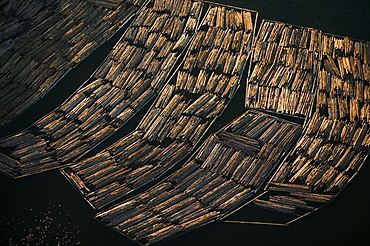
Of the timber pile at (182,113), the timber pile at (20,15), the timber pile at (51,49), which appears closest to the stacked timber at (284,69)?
the timber pile at (182,113)

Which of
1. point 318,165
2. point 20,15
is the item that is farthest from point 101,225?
point 20,15

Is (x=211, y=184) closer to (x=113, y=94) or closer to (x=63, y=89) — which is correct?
(x=113, y=94)

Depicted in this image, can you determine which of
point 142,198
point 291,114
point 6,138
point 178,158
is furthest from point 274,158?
point 6,138

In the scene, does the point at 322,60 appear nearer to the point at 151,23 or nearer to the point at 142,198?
the point at 151,23

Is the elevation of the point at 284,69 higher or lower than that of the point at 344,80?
lower

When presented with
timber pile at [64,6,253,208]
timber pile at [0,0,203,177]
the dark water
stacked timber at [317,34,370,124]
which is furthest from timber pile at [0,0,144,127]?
stacked timber at [317,34,370,124]

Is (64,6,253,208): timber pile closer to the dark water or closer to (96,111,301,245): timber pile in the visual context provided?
(96,111,301,245): timber pile
